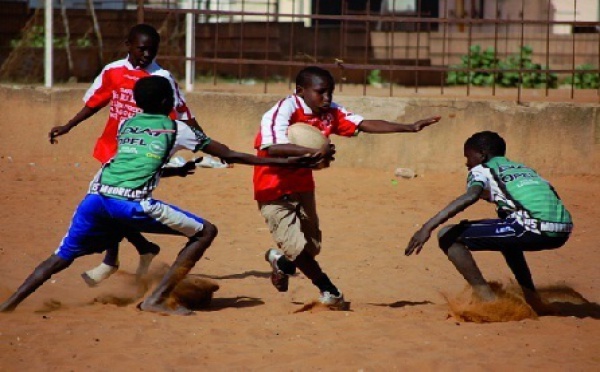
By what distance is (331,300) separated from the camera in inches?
265

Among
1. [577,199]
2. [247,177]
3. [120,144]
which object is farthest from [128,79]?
[577,199]

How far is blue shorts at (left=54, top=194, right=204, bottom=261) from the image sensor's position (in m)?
6.13

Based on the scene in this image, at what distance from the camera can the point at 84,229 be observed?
6270 millimetres

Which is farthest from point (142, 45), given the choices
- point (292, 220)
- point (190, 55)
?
point (190, 55)

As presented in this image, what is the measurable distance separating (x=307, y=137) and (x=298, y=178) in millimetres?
349

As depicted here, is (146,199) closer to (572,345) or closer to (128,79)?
(128,79)

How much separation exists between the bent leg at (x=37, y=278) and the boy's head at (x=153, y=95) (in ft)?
3.39

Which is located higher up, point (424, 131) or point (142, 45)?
point (142, 45)

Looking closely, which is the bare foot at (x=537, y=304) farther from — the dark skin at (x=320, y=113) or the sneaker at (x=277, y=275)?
the sneaker at (x=277, y=275)

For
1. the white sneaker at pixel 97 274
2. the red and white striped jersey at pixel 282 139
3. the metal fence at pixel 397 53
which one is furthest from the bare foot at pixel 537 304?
the metal fence at pixel 397 53

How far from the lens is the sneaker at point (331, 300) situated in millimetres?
6734

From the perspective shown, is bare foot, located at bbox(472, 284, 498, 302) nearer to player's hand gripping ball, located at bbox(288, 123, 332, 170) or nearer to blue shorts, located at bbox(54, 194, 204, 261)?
player's hand gripping ball, located at bbox(288, 123, 332, 170)

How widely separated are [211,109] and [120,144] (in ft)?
19.6

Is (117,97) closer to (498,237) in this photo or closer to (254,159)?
(254,159)
